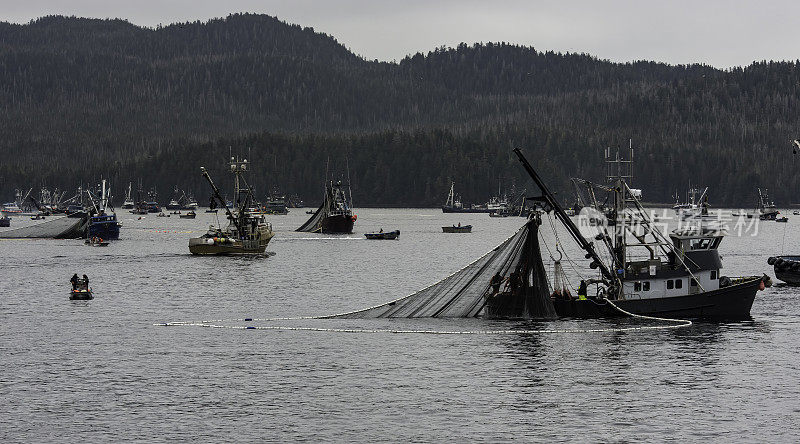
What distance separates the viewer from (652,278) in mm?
87688

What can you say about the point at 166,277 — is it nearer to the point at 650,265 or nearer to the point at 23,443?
the point at 650,265

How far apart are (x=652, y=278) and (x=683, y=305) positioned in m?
4.46

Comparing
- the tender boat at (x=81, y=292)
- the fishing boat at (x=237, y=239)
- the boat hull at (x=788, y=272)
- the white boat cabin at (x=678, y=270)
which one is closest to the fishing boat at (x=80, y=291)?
the tender boat at (x=81, y=292)

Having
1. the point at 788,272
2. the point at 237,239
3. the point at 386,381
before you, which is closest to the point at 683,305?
the point at 386,381

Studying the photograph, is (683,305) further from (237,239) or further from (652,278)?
(237,239)

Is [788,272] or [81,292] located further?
[788,272]

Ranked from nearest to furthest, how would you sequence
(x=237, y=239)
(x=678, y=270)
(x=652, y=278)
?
(x=678, y=270) → (x=652, y=278) → (x=237, y=239)

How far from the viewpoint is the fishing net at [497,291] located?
82688 millimetres

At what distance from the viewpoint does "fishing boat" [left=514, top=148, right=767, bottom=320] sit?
86.9 m

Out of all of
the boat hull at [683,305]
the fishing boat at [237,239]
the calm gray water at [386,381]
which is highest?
the fishing boat at [237,239]

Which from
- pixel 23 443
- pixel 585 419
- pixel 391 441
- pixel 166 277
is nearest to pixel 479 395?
pixel 585 419

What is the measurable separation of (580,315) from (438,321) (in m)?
13.6

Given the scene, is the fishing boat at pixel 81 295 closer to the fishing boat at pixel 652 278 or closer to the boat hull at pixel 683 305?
the fishing boat at pixel 652 278

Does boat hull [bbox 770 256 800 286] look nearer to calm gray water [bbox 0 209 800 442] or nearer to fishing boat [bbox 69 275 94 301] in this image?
calm gray water [bbox 0 209 800 442]
